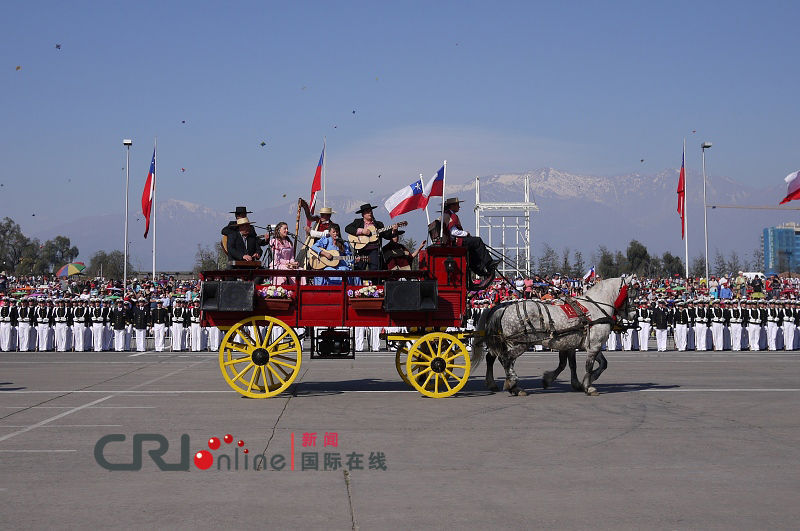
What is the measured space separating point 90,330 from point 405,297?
1770cm

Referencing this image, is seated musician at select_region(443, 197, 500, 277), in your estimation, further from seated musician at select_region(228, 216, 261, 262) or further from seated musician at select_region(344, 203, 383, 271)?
seated musician at select_region(228, 216, 261, 262)

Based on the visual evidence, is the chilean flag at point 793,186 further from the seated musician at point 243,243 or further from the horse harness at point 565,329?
the seated musician at point 243,243

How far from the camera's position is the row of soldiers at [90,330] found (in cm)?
2794

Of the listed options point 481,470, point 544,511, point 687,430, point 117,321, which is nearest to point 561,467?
point 481,470

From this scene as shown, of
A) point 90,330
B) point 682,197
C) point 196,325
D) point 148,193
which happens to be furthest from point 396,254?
point 682,197

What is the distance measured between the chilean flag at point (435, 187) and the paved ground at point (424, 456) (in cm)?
373

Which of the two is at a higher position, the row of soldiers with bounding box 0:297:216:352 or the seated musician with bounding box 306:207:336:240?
A: the seated musician with bounding box 306:207:336:240

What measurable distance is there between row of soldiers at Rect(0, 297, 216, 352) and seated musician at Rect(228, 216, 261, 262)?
13315 mm

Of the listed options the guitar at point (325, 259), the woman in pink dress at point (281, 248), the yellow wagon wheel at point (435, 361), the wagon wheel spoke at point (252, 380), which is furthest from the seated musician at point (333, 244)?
the wagon wheel spoke at point (252, 380)

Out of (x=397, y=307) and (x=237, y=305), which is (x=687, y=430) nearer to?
(x=397, y=307)

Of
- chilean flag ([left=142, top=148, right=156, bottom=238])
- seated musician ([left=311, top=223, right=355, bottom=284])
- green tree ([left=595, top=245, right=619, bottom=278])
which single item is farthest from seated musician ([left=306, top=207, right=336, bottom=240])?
green tree ([left=595, top=245, right=619, bottom=278])

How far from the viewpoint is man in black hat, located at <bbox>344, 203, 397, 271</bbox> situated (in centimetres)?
1487

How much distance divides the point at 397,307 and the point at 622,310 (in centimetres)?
415

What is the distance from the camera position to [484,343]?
49.3 ft
